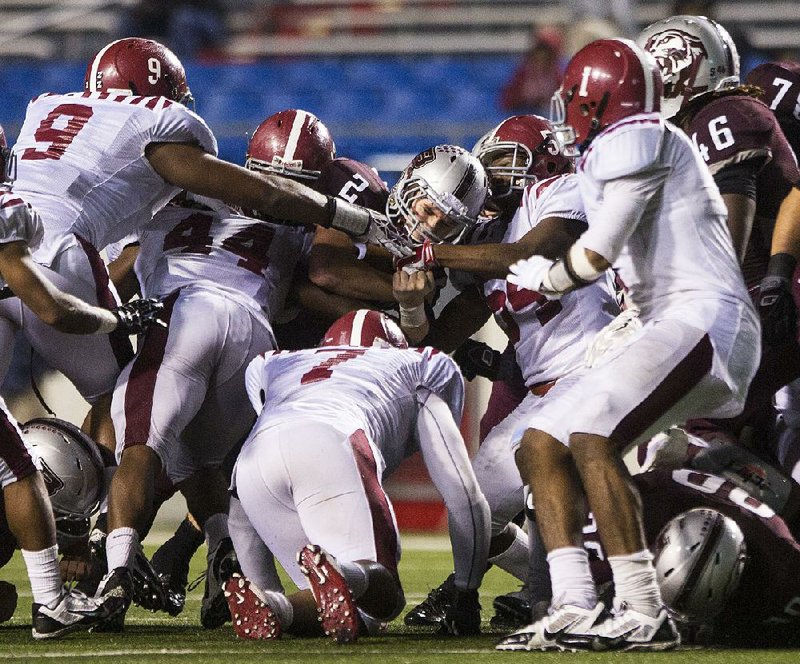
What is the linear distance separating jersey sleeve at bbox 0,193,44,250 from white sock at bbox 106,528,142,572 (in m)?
0.91

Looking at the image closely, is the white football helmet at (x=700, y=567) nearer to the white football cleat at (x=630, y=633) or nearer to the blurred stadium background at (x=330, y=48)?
the white football cleat at (x=630, y=633)

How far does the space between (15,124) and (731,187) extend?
27.7ft

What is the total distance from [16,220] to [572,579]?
5.82 ft

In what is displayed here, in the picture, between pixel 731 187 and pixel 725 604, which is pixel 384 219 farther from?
pixel 725 604

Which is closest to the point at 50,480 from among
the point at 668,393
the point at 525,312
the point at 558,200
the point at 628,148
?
the point at 525,312

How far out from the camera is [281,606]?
3682mm

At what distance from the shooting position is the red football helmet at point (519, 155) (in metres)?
5.12

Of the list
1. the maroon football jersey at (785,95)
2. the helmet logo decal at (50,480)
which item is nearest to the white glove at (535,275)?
the helmet logo decal at (50,480)

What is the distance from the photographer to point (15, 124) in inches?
462

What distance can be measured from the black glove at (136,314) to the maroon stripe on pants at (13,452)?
0.49m

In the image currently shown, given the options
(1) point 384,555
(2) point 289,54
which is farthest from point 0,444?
(2) point 289,54

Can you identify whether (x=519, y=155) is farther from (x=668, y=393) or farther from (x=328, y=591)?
(x=328, y=591)

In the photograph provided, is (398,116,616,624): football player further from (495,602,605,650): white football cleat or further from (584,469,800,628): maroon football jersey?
(495,602,605,650): white football cleat

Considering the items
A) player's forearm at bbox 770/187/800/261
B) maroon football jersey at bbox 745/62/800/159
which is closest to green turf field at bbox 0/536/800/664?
player's forearm at bbox 770/187/800/261
